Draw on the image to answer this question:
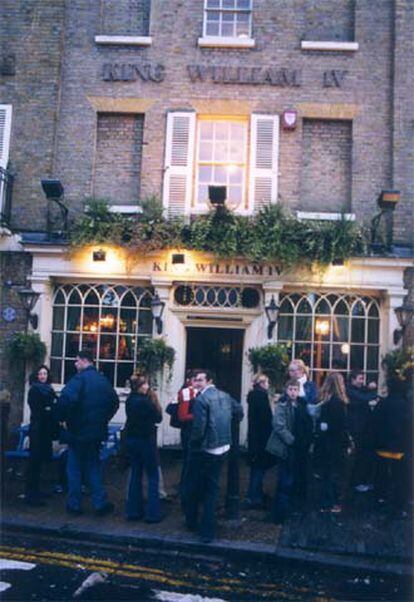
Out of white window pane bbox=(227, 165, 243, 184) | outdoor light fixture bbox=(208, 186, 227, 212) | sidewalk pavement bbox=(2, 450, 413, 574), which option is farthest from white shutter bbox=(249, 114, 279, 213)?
sidewalk pavement bbox=(2, 450, 413, 574)

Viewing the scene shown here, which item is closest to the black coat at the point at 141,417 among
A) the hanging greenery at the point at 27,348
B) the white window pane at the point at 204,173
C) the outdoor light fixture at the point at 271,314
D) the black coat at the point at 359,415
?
the black coat at the point at 359,415

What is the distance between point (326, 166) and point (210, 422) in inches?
254

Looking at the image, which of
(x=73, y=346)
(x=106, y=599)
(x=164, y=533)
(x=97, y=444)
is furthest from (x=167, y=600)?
(x=73, y=346)

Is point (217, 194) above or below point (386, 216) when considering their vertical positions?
above

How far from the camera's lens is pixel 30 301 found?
10.6 m

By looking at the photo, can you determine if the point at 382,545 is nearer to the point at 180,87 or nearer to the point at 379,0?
the point at 180,87

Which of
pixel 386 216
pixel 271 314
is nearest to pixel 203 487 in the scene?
pixel 271 314

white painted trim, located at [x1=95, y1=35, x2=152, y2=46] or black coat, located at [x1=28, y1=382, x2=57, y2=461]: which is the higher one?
white painted trim, located at [x1=95, y1=35, x2=152, y2=46]

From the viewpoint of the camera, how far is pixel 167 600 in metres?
4.89

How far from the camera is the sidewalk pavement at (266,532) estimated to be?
6.00 m

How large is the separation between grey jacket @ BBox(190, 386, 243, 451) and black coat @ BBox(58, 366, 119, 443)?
136cm

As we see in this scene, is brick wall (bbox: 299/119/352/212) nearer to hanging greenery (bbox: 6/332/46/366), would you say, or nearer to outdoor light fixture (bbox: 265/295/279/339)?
outdoor light fixture (bbox: 265/295/279/339)

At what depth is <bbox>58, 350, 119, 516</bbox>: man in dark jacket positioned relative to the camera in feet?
22.8

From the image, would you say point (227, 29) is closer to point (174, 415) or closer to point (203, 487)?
point (174, 415)
